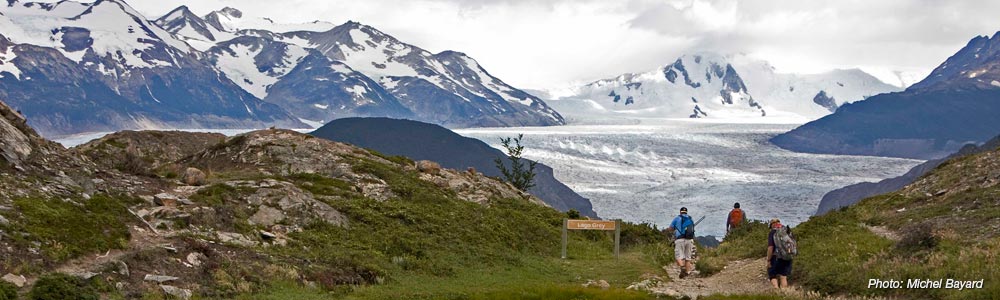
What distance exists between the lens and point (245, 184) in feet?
90.2

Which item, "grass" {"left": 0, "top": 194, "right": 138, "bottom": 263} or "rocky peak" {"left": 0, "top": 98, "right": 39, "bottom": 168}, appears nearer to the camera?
"grass" {"left": 0, "top": 194, "right": 138, "bottom": 263}

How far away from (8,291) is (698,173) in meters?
133

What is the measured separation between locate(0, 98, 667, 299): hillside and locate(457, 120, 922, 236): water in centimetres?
7567

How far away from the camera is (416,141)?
624 feet

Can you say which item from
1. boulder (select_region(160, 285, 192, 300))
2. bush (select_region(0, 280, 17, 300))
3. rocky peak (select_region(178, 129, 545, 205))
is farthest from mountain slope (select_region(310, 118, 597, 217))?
bush (select_region(0, 280, 17, 300))

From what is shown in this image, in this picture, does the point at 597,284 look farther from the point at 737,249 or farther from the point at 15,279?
the point at 15,279

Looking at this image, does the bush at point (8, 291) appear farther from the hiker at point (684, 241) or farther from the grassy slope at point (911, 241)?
the hiker at point (684, 241)

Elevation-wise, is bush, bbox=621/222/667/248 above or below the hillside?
below

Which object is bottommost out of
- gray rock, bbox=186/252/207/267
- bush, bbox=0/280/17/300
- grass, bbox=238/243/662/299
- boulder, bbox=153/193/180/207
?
grass, bbox=238/243/662/299

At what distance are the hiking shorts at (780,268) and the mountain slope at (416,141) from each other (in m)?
150

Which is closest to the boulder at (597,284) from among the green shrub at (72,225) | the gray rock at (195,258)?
the gray rock at (195,258)

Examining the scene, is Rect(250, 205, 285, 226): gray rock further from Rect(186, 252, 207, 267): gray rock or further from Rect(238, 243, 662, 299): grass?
Rect(186, 252, 207, 267): gray rock

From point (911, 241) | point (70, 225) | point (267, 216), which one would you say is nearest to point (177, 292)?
point (70, 225)

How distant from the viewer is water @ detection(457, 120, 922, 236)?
111 metres
